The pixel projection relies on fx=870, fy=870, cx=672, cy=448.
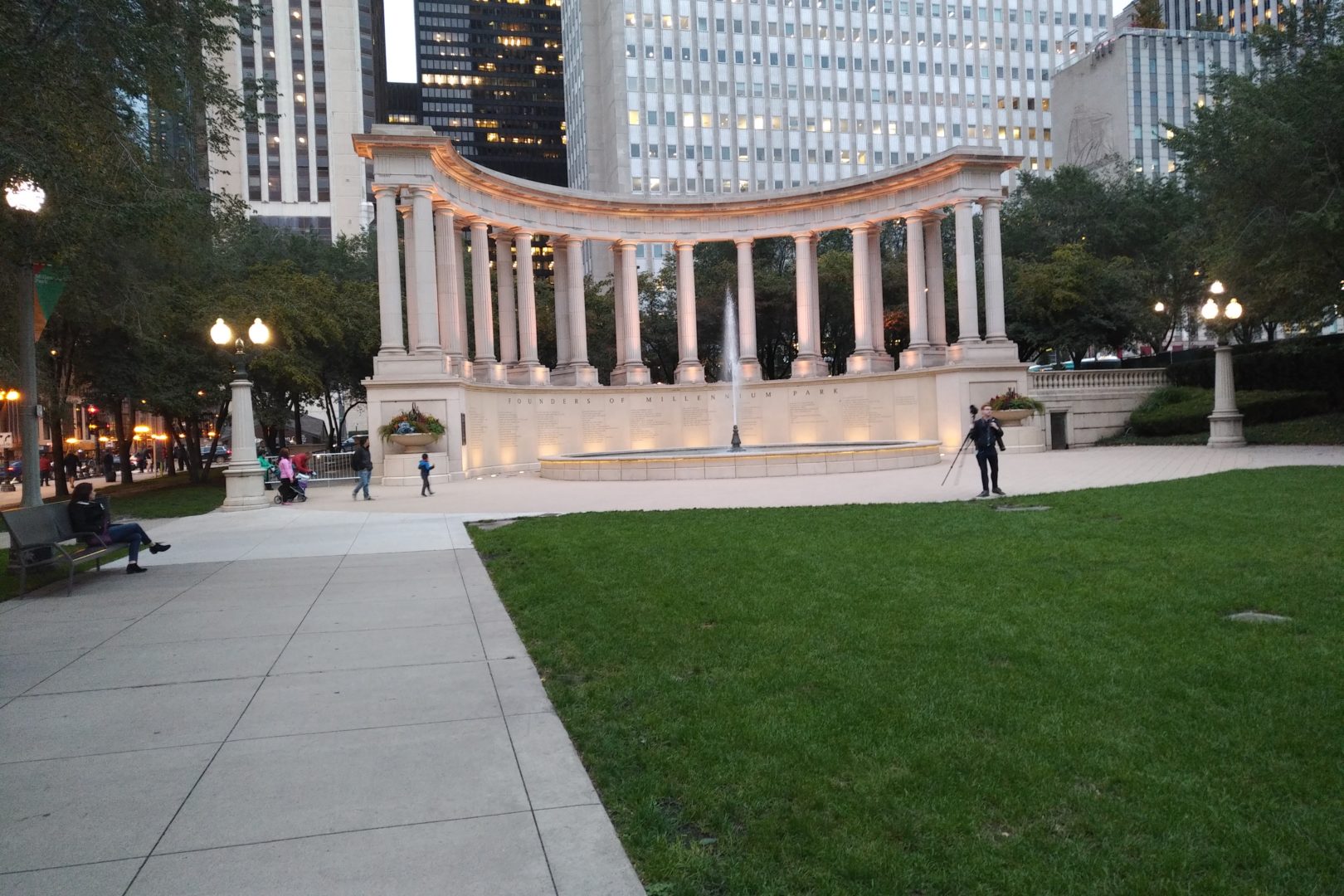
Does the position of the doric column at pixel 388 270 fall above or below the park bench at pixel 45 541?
above

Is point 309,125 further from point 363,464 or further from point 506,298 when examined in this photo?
point 363,464

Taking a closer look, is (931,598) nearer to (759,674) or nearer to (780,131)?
(759,674)

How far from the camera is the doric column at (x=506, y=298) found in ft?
133

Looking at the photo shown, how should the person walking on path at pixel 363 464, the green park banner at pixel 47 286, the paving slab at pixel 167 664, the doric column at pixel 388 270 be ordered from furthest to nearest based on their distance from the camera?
1. the doric column at pixel 388 270
2. the person walking on path at pixel 363 464
3. the green park banner at pixel 47 286
4. the paving slab at pixel 167 664

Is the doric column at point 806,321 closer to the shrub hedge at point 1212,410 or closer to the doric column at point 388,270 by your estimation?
the shrub hedge at point 1212,410

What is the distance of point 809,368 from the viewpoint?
42000 mm

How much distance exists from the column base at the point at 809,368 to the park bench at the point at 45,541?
32.5m

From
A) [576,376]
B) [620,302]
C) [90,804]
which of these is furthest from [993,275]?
[90,804]

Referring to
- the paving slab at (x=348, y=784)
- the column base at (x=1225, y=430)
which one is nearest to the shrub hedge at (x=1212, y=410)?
the column base at (x=1225, y=430)

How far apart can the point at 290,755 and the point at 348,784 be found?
76 cm

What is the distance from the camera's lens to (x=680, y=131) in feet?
374

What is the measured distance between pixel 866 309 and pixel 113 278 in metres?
30.2

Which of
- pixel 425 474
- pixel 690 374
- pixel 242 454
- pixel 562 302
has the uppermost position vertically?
pixel 562 302

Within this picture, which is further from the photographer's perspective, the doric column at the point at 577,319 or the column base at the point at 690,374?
the column base at the point at 690,374
